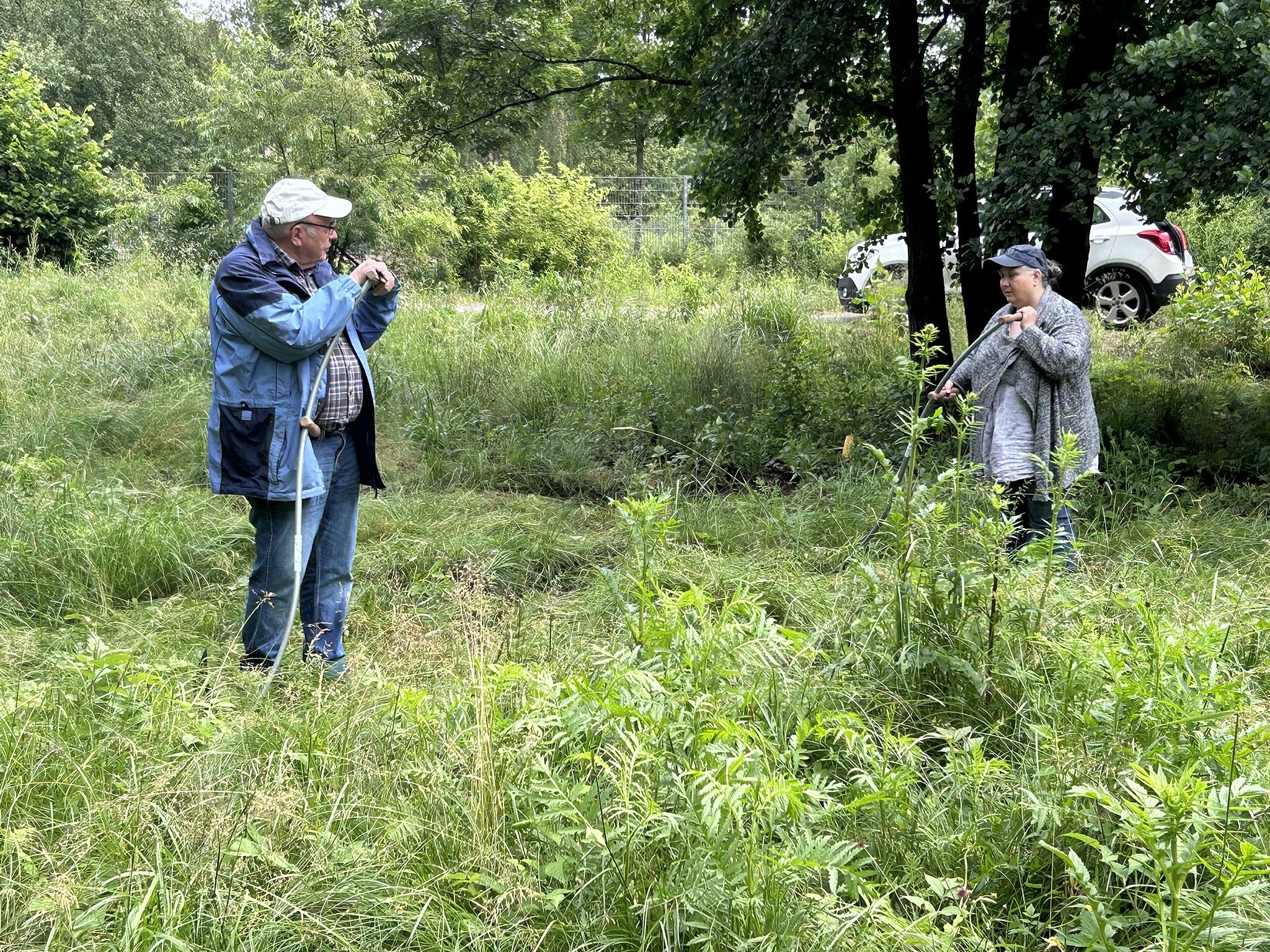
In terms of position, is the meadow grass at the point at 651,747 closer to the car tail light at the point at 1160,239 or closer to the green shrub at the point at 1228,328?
the green shrub at the point at 1228,328

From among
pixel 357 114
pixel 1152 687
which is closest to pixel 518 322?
pixel 357 114

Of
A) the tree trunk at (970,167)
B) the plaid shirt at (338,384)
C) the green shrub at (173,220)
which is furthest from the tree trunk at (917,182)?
the green shrub at (173,220)

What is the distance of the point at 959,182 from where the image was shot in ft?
21.6

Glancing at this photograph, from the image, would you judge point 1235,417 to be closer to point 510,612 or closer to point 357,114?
point 510,612

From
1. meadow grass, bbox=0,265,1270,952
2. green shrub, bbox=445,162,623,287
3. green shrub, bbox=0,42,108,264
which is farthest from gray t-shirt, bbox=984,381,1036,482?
green shrub, bbox=445,162,623,287

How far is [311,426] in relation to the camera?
11.8 feet

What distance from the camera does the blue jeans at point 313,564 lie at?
3.72 metres

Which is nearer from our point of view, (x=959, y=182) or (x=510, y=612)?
(x=510, y=612)

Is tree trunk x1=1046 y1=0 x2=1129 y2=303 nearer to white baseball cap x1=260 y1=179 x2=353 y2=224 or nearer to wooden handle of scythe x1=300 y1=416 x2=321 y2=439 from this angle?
white baseball cap x1=260 y1=179 x2=353 y2=224

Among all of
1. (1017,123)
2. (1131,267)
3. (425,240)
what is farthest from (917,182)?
(425,240)

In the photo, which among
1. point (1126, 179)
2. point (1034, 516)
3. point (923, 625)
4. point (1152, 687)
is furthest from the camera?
point (1126, 179)

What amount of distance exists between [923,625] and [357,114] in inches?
399

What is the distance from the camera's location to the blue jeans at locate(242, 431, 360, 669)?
3725 mm

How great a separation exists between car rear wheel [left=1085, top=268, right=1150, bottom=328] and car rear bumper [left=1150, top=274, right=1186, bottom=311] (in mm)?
78
